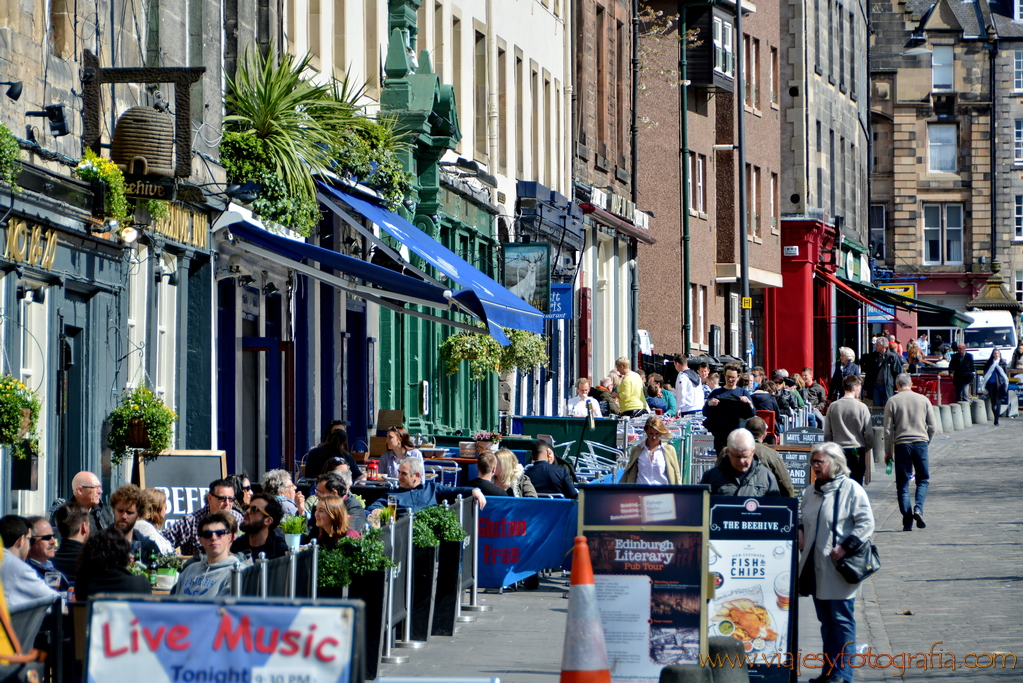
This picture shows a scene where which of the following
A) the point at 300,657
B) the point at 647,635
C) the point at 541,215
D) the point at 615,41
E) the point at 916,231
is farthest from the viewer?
the point at 916,231

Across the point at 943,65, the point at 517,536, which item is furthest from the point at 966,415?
the point at 943,65

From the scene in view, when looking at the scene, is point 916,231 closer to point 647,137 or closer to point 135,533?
point 647,137

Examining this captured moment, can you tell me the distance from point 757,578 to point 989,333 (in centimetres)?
5321

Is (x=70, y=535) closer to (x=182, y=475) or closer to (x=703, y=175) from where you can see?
(x=182, y=475)

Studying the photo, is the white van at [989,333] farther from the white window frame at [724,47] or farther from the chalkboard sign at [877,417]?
the chalkboard sign at [877,417]

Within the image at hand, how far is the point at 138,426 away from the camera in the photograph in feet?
48.8

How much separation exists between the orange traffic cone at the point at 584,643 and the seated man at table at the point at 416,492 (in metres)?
6.47

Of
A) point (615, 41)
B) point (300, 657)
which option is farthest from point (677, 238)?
point (300, 657)

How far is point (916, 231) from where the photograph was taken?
77.8m

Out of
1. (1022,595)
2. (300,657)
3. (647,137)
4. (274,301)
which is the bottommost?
(1022,595)

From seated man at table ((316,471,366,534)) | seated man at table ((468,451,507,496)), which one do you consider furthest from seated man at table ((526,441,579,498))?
seated man at table ((316,471,366,534))

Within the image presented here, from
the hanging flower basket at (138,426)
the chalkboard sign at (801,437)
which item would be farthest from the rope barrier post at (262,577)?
the chalkboard sign at (801,437)

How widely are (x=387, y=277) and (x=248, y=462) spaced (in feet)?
11.9

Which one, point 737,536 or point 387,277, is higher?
point 387,277
